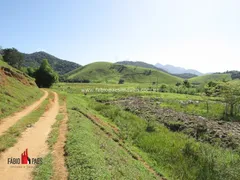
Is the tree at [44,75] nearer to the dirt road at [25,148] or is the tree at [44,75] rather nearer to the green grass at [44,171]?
the dirt road at [25,148]

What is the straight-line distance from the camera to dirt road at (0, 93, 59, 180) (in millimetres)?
9312

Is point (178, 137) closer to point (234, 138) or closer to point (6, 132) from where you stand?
point (234, 138)

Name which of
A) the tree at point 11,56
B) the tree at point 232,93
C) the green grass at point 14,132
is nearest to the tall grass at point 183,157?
the green grass at point 14,132

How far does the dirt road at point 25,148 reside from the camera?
931 centimetres

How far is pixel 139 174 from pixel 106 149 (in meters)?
3.02

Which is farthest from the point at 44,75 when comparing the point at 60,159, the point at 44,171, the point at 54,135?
the point at 44,171

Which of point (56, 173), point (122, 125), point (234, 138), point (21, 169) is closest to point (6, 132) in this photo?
point (21, 169)

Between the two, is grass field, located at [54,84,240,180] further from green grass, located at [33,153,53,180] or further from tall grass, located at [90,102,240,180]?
green grass, located at [33,153,53,180]

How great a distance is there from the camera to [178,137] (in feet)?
73.3

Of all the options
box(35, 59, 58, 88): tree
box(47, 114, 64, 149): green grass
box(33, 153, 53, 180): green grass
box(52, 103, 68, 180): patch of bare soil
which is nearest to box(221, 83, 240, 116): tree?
box(47, 114, 64, 149): green grass

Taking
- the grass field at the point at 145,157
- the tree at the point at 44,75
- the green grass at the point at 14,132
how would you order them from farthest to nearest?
the tree at the point at 44,75 < the green grass at the point at 14,132 < the grass field at the point at 145,157

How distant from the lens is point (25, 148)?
12297mm

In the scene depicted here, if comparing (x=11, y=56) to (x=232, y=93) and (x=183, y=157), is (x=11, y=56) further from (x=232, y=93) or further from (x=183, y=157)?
(x=183, y=157)

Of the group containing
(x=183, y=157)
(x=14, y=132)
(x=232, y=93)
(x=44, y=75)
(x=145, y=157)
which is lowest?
(x=183, y=157)
